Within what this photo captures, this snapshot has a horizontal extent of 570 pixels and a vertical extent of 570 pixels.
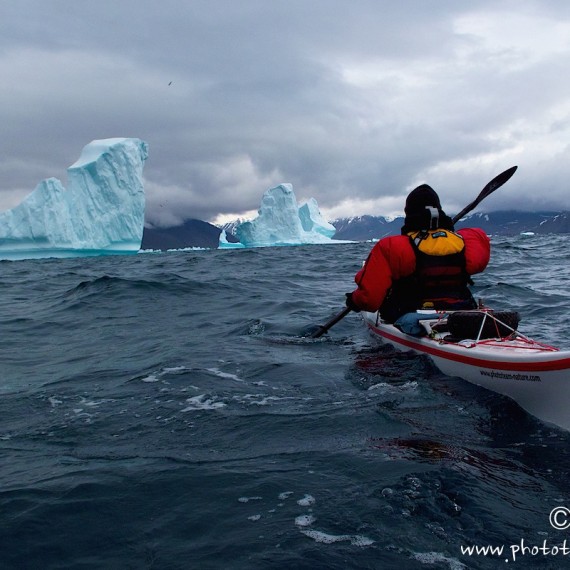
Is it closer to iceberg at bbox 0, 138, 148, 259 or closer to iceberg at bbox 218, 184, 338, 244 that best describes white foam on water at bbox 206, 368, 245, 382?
iceberg at bbox 0, 138, 148, 259

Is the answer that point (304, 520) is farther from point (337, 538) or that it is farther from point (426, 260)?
point (426, 260)

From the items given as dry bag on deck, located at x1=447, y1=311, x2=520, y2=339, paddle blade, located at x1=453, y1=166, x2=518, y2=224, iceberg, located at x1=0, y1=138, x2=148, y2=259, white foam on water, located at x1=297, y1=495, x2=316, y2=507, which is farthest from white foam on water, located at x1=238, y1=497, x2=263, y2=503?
iceberg, located at x1=0, y1=138, x2=148, y2=259

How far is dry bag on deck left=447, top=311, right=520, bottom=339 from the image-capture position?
4.32m

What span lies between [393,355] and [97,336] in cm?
420

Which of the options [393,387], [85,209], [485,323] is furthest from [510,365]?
[85,209]

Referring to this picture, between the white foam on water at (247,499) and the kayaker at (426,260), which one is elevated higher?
the kayaker at (426,260)

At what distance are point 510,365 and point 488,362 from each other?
0.26 metres

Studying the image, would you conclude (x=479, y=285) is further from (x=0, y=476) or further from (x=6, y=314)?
(x=0, y=476)

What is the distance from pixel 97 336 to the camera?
7.35m

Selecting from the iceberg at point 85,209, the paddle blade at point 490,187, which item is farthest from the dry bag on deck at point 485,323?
the iceberg at point 85,209

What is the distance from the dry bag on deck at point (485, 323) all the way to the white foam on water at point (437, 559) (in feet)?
8.23

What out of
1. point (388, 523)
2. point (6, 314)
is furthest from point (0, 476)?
point (6, 314)

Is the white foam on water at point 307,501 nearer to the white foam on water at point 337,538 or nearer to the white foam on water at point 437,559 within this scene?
the white foam on water at point 337,538

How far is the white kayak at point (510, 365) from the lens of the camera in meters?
3.23
